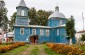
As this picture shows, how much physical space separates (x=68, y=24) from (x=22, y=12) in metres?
18.3

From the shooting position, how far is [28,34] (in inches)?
2259

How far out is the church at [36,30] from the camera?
56.5 metres

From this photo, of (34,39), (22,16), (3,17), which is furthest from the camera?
(3,17)

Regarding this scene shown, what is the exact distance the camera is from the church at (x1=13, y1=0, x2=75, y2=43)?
185 ft

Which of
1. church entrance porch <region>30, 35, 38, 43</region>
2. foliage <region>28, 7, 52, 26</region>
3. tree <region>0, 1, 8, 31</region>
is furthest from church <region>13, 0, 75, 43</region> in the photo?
foliage <region>28, 7, 52, 26</region>

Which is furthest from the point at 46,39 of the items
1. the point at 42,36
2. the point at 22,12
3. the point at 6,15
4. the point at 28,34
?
the point at 6,15

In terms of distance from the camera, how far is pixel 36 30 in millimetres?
59031

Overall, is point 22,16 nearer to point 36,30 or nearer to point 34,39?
point 36,30

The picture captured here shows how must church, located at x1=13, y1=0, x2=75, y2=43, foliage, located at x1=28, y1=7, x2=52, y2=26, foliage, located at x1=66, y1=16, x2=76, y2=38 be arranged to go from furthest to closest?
1. foliage, located at x1=28, y1=7, x2=52, y2=26
2. church, located at x1=13, y1=0, x2=75, y2=43
3. foliage, located at x1=66, y1=16, x2=76, y2=38

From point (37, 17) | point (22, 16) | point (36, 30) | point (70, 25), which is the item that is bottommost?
point (36, 30)

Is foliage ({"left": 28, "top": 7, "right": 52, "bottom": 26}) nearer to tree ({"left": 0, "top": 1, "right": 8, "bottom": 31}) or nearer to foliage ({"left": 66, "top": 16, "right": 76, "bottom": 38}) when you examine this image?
tree ({"left": 0, "top": 1, "right": 8, "bottom": 31})

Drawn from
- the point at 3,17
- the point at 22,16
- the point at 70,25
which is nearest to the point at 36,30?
the point at 22,16

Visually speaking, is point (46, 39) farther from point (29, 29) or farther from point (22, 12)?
point (22, 12)

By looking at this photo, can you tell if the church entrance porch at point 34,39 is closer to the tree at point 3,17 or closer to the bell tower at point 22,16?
the bell tower at point 22,16
